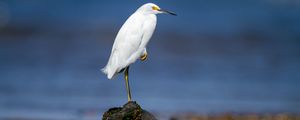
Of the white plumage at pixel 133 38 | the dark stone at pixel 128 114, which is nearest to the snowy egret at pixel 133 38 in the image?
the white plumage at pixel 133 38

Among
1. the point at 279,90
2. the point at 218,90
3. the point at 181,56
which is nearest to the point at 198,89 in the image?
the point at 218,90

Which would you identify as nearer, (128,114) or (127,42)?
(128,114)

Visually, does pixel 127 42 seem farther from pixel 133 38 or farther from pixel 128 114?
pixel 128 114

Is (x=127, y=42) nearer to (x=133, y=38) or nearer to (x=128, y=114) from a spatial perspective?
(x=133, y=38)

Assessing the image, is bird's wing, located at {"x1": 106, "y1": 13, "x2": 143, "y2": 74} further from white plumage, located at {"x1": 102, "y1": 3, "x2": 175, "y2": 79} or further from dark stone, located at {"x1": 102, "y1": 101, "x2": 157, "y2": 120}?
dark stone, located at {"x1": 102, "y1": 101, "x2": 157, "y2": 120}

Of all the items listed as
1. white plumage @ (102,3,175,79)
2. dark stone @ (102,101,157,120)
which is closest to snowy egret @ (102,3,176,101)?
white plumage @ (102,3,175,79)

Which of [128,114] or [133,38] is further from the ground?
[133,38]

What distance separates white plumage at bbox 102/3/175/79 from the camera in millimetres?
9375

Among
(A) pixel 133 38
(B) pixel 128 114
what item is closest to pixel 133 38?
(A) pixel 133 38

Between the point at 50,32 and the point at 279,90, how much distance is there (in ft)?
28.0

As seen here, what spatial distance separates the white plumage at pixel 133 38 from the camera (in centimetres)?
938

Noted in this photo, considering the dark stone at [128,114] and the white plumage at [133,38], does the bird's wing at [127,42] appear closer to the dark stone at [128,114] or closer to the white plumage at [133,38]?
the white plumage at [133,38]

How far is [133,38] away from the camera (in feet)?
30.8

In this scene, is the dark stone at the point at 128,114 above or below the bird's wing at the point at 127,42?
below
